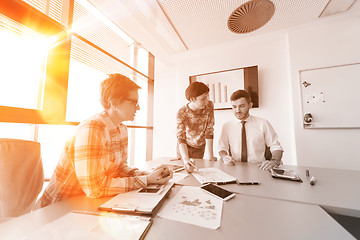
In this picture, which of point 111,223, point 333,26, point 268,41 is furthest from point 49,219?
point 333,26

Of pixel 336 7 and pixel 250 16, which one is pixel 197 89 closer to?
pixel 250 16

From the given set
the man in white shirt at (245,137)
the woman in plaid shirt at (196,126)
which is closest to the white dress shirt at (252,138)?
the man in white shirt at (245,137)

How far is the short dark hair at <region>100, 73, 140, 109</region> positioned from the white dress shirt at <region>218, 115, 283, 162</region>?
1253 millimetres

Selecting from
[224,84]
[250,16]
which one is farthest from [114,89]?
[224,84]

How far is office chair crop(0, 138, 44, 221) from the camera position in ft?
2.44

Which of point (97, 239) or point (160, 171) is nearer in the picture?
point (97, 239)

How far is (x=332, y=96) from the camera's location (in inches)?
90.4

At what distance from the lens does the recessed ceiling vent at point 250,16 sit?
195 cm

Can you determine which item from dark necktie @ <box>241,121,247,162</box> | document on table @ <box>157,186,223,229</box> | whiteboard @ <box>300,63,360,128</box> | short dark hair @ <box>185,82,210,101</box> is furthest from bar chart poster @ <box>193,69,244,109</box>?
document on table @ <box>157,186,223,229</box>

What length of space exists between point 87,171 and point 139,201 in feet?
0.94

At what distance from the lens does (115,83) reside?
3.29ft

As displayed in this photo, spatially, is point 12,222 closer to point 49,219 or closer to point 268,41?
point 49,219

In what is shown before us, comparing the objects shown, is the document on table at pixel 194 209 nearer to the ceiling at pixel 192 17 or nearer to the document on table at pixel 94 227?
the document on table at pixel 94 227

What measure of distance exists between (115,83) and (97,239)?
0.84m
